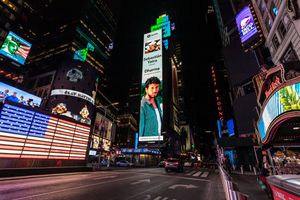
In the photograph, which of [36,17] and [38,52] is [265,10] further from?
[38,52]

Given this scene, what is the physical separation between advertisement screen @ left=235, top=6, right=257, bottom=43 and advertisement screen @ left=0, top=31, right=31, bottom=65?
54.6 meters

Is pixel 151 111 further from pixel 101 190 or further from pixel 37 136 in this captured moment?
pixel 101 190

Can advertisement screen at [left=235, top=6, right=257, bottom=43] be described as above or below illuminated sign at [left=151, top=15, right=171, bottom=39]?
below

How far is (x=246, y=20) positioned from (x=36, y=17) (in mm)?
88624

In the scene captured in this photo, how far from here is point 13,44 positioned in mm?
37656

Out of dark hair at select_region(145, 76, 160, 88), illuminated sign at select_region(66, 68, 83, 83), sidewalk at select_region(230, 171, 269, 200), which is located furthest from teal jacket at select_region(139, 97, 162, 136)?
sidewalk at select_region(230, 171, 269, 200)

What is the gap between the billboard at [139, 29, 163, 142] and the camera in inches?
2434

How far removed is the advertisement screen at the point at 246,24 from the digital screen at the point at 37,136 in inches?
1420

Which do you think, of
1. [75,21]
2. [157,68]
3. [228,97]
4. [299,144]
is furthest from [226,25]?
[75,21]

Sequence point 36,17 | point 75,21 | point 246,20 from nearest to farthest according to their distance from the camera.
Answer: point 246,20, point 36,17, point 75,21

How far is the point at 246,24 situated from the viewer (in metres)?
32.9

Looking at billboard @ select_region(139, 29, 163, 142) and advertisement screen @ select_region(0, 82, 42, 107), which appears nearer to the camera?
advertisement screen @ select_region(0, 82, 42, 107)

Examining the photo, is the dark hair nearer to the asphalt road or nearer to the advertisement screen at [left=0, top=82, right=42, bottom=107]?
the advertisement screen at [left=0, top=82, right=42, bottom=107]

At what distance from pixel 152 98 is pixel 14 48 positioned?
4609 centimetres
